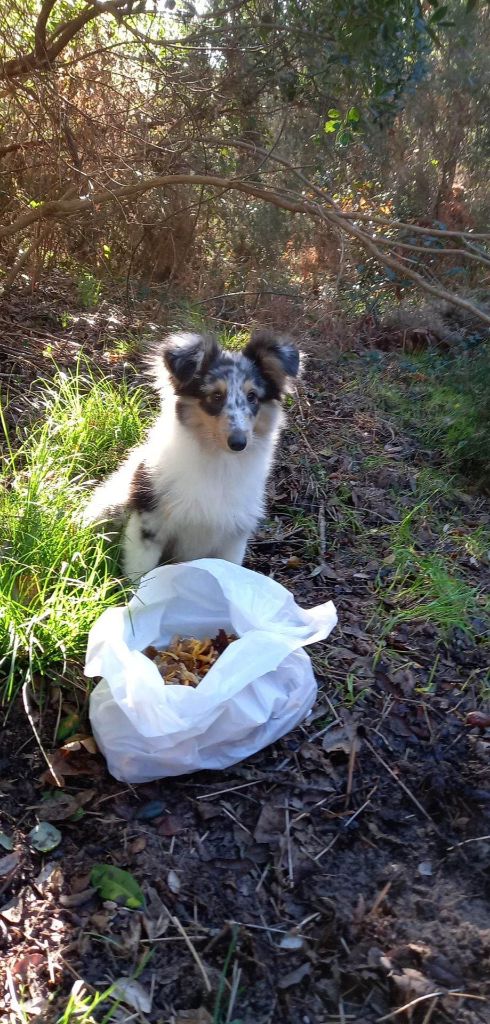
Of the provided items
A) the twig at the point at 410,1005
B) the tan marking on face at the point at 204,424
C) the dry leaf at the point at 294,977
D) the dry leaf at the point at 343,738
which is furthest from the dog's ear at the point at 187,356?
the twig at the point at 410,1005

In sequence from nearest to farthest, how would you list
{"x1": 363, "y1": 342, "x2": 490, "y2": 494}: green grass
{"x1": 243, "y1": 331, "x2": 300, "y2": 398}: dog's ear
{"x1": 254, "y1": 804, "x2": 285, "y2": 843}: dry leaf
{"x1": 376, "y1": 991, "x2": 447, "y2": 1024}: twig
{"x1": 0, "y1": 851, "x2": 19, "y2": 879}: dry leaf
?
1. {"x1": 376, "y1": 991, "x2": 447, "y2": 1024}: twig
2. {"x1": 0, "y1": 851, "x2": 19, "y2": 879}: dry leaf
3. {"x1": 254, "y1": 804, "x2": 285, "y2": 843}: dry leaf
4. {"x1": 243, "y1": 331, "x2": 300, "y2": 398}: dog's ear
5. {"x1": 363, "y1": 342, "x2": 490, "y2": 494}: green grass

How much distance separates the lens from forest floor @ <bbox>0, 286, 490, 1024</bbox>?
6.83ft

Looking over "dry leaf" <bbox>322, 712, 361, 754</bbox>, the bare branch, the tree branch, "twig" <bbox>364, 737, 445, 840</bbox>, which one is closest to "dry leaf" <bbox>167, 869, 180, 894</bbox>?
"dry leaf" <bbox>322, 712, 361, 754</bbox>

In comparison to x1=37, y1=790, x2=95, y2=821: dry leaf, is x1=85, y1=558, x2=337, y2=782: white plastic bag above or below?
above

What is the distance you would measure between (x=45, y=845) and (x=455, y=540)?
3.06 metres

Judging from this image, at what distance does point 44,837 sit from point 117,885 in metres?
0.30

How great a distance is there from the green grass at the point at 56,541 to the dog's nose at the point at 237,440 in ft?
A: 2.42

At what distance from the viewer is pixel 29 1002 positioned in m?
2.01

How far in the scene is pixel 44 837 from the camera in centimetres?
245

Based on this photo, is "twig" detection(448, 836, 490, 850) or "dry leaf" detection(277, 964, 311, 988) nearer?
"dry leaf" detection(277, 964, 311, 988)

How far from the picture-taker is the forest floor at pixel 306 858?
2082mm

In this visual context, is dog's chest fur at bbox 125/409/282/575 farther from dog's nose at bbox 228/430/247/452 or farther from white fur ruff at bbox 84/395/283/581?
dog's nose at bbox 228/430/247/452

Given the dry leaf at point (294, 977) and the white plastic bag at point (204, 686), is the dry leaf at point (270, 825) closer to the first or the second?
the white plastic bag at point (204, 686)

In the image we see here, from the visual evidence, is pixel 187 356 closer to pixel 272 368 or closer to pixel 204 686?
pixel 272 368
